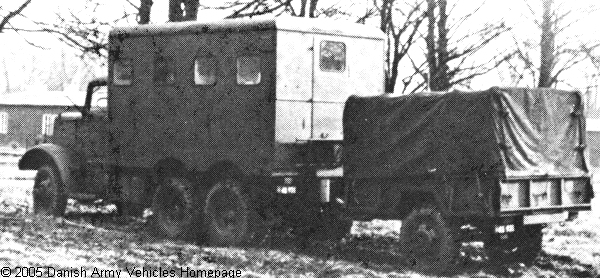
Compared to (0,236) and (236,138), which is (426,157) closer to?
(236,138)

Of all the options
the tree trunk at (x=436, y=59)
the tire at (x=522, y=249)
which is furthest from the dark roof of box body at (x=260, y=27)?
the tire at (x=522, y=249)

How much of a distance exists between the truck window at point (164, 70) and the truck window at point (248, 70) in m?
1.40

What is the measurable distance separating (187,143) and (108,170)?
211 centimetres

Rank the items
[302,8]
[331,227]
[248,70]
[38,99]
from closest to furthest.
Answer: [248,70], [331,227], [302,8], [38,99]

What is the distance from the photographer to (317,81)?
14.0 meters

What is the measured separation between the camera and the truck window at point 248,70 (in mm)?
13664

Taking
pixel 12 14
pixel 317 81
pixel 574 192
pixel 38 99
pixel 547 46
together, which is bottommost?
pixel 574 192

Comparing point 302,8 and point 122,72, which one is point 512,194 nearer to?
point 122,72

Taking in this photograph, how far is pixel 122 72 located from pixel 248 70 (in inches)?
109

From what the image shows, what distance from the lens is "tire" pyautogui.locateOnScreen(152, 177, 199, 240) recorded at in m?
14.7

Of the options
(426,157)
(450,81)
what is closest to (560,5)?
(450,81)

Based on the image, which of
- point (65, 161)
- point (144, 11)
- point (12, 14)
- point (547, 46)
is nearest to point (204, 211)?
point (65, 161)

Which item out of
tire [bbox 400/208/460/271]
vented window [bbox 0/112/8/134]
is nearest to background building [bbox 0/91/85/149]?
vented window [bbox 0/112/8/134]

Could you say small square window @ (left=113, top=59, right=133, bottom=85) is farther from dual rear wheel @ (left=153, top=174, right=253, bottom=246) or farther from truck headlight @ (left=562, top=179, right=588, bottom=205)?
truck headlight @ (left=562, top=179, right=588, bottom=205)
